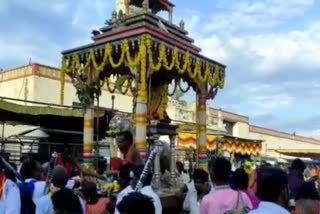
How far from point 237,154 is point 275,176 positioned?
22881 mm

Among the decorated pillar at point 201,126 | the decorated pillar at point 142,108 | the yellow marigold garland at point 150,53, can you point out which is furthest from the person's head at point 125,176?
the decorated pillar at point 201,126

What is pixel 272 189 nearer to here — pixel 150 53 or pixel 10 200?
pixel 10 200

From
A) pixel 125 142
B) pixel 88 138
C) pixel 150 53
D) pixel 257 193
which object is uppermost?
pixel 150 53

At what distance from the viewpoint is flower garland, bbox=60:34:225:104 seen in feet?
41.4

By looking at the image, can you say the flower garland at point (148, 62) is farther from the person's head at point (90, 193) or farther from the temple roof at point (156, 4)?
the person's head at point (90, 193)

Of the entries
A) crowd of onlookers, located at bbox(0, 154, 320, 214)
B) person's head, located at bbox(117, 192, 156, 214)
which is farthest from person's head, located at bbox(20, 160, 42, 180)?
person's head, located at bbox(117, 192, 156, 214)

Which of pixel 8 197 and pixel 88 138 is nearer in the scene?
pixel 8 197

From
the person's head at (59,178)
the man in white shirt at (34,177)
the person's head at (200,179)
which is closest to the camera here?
the person's head at (59,178)

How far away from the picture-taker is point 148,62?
1270cm

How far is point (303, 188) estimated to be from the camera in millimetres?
3750

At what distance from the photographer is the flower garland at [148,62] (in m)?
12.6

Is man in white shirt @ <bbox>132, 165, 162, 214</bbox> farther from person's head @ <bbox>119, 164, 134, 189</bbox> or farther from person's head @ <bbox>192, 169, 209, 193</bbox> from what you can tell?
person's head @ <bbox>192, 169, 209, 193</bbox>

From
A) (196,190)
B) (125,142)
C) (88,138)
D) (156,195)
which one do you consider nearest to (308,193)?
(156,195)

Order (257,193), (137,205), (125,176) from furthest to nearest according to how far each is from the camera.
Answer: (125,176)
(257,193)
(137,205)
